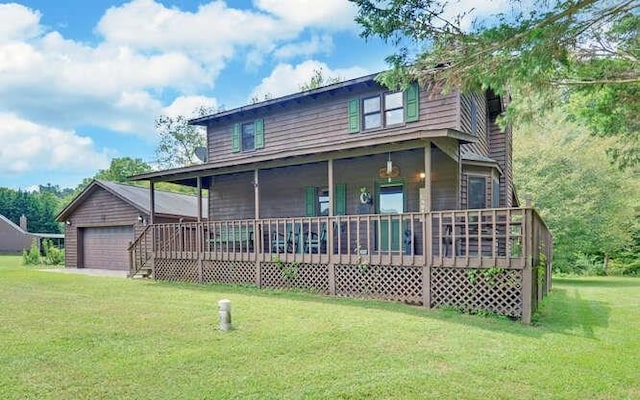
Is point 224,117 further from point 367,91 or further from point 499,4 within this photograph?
point 499,4

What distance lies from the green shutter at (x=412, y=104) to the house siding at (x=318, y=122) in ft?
0.33

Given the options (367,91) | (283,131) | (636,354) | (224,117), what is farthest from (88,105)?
(636,354)

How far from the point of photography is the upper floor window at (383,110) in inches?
438

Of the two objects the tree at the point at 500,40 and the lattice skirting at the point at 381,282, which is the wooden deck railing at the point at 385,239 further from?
the tree at the point at 500,40

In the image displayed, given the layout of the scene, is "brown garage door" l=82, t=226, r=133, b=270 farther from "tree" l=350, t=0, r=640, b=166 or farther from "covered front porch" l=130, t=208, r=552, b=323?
"tree" l=350, t=0, r=640, b=166

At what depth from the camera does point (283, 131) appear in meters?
13.6

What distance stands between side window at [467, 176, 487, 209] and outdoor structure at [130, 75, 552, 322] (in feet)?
0.09

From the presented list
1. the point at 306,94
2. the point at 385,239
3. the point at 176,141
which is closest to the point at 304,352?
the point at 385,239

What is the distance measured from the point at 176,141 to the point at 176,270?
24.5m

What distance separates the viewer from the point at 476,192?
437 inches

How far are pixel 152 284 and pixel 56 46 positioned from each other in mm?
12681

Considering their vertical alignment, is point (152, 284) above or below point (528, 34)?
below

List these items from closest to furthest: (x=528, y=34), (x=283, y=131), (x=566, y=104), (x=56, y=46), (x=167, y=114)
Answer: (x=528, y=34), (x=566, y=104), (x=283, y=131), (x=56, y=46), (x=167, y=114)

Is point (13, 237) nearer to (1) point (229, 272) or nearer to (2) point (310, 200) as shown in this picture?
(1) point (229, 272)
